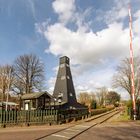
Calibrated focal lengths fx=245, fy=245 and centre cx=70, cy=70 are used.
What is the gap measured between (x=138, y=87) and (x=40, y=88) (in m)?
19.5

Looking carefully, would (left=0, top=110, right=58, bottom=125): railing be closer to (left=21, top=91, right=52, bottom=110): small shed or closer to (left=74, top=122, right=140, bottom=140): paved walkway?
(left=74, top=122, right=140, bottom=140): paved walkway

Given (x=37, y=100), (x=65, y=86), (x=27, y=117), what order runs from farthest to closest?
(x=65, y=86) < (x=37, y=100) < (x=27, y=117)

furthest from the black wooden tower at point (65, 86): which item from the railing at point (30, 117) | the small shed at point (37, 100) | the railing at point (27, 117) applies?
the railing at point (27, 117)

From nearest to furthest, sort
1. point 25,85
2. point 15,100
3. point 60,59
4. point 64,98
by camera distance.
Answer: point 64,98
point 60,59
point 25,85
point 15,100

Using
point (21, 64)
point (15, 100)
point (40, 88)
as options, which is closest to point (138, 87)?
point (40, 88)

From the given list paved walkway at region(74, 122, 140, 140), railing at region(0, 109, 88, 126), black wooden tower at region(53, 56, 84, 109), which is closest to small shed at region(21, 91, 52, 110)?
railing at region(0, 109, 88, 126)

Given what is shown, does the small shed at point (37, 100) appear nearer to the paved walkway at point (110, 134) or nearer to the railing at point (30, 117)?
the railing at point (30, 117)

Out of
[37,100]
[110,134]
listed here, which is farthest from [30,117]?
[110,134]

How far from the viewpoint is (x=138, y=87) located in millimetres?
45781

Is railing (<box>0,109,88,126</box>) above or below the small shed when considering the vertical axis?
below

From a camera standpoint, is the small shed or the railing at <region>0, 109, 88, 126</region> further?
the small shed

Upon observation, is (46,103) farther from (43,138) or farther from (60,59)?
(43,138)

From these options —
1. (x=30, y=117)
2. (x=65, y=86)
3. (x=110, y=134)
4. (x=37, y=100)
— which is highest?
(x=65, y=86)

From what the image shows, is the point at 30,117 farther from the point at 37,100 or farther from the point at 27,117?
the point at 37,100
